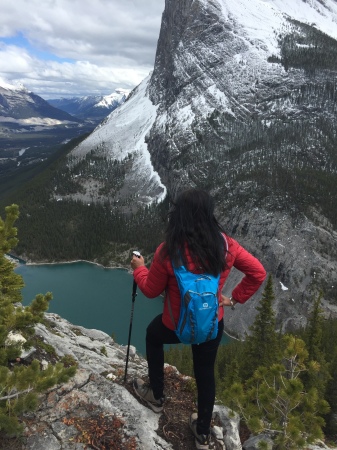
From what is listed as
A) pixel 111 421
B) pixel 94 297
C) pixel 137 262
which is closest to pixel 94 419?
pixel 111 421

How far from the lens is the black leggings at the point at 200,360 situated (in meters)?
6.11

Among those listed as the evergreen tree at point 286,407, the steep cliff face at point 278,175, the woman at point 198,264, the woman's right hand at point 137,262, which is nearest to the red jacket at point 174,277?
the woman at point 198,264

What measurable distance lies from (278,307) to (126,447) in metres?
101

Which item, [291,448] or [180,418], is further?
[180,418]

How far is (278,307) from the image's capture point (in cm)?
9962

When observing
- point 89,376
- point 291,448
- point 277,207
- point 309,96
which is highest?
point 309,96

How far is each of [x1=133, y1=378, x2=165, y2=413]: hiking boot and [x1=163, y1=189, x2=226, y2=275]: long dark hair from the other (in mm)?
3797

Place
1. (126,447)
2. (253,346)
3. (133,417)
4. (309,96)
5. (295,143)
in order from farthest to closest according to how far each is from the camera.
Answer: (309,96)
(295,143)
(253,346)
(133,417)
(126,447)

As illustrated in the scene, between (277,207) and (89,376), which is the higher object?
(89,376)

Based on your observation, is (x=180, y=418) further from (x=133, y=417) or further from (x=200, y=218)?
(x=200, y=218)

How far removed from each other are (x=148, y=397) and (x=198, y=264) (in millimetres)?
3928

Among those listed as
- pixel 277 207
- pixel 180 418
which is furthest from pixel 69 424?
pixel 277 207

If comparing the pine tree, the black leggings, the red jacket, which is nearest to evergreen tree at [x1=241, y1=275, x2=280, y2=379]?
the black leggings

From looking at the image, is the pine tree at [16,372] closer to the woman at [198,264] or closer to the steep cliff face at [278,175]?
the woman at [198,264]
